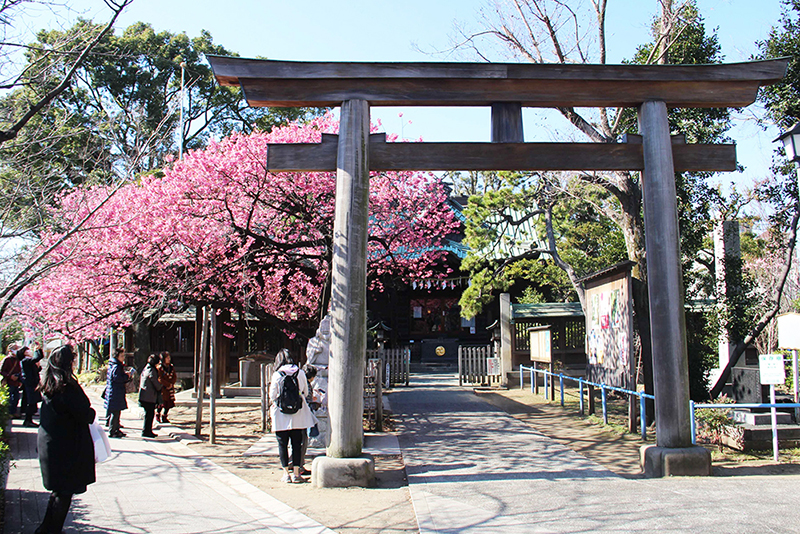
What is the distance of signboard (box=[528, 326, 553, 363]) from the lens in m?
15.4

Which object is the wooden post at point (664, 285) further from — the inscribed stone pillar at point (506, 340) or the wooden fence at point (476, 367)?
the wooden fence at point (476, 367)

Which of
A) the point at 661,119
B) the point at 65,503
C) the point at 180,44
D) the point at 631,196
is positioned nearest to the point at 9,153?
the point at 65,503

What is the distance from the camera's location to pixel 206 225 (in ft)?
40.6

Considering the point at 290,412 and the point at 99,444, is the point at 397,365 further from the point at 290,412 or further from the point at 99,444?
the point at 99,444

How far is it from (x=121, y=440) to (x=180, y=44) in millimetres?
21819

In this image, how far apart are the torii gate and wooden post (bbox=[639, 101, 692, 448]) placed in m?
0.01

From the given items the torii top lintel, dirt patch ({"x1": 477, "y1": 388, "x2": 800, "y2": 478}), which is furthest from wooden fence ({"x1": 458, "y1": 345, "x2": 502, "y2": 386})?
the torii top lintel

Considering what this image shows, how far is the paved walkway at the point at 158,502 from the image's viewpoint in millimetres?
Result: 5297

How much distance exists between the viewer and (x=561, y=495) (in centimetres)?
614

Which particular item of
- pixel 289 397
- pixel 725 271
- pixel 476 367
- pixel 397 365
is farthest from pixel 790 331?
pixel 397 365

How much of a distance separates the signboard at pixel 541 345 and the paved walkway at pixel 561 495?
6124mm

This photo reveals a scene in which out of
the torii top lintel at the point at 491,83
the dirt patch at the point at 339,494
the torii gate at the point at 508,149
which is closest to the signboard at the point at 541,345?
the dirt patch at the point at 339,494

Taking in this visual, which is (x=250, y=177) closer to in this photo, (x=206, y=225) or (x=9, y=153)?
(x=206, y=225)

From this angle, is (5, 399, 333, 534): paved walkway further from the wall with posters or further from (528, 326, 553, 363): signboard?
(528, 326, 553, 363): signboard
